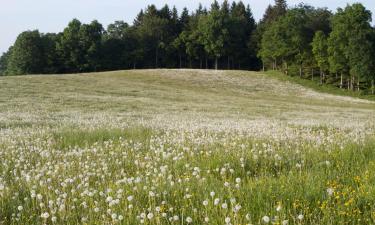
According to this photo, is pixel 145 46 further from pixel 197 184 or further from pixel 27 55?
pixel 197 184

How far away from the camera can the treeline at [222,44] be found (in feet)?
242

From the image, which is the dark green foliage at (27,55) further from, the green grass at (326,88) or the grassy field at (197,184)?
the grassy field at (197,184)

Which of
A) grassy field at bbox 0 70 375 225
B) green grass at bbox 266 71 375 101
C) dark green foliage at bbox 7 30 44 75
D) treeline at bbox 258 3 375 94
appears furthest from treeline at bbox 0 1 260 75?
grassy field at bbox 0 70 375 225

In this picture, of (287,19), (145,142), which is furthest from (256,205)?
(287,19)

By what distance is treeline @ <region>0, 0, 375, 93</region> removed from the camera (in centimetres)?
7388

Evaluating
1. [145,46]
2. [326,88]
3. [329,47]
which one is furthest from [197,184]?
[145,46]

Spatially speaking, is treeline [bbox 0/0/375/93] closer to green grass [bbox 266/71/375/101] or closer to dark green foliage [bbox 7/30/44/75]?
dark green foliage [bbox 7/30/44/75]

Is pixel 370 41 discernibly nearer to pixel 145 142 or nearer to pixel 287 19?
pixel 287 19

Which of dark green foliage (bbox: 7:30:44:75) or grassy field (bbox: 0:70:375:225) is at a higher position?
dark green foliage (bbox: 7:30:44:75)

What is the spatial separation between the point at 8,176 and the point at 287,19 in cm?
8807

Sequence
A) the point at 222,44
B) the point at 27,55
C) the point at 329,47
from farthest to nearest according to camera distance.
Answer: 1. the point at 222,44
2. the point at 27,55
3. the point at 329,47

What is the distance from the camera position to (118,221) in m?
4.54

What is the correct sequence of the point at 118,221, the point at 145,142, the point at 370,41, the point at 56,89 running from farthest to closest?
the point at 370,41
the point at 56,89
the point at 145,142
the point at 118,221

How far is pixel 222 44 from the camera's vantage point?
11069 centimetres
